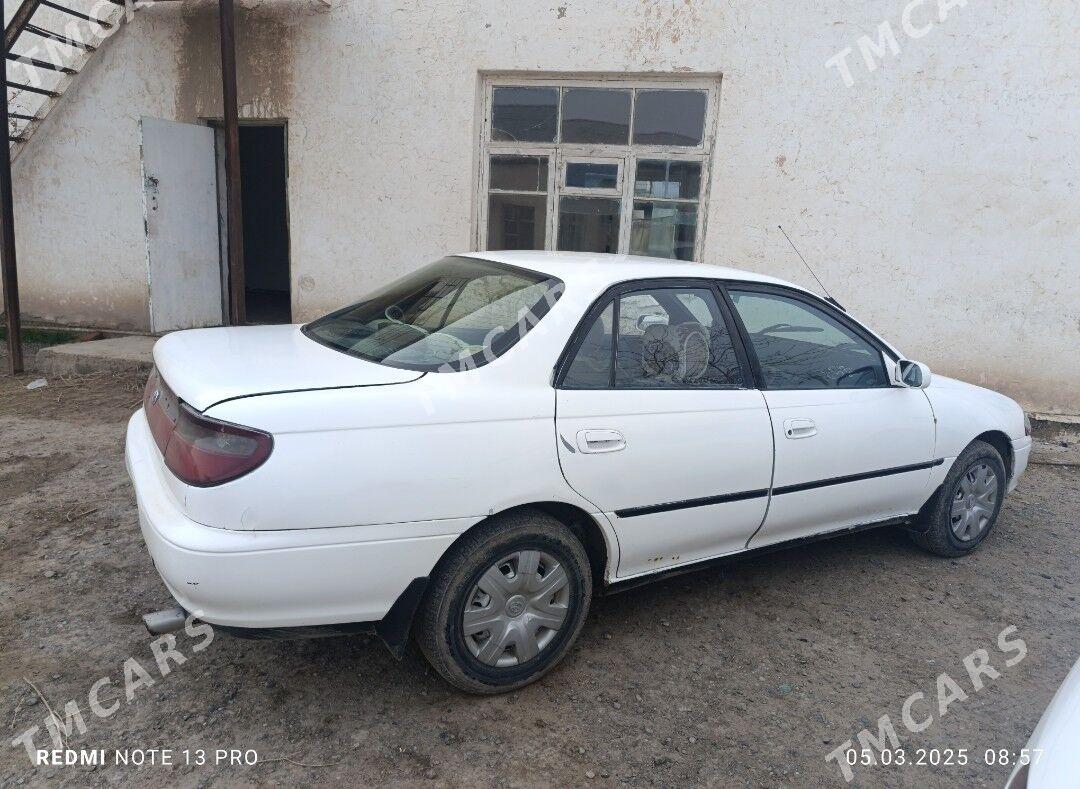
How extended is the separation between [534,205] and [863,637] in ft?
16.6

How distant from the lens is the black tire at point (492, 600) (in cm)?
244

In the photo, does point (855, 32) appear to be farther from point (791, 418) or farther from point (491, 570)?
point (491, 570)

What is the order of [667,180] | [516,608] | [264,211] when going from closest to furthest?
[516,608] → [667,180] → [264,211]

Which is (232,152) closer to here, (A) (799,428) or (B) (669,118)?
(B) (669,118)

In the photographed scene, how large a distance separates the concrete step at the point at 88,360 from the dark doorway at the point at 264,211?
15.3 feet

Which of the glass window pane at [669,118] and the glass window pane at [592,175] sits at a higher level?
the glass window pane at [669,118]

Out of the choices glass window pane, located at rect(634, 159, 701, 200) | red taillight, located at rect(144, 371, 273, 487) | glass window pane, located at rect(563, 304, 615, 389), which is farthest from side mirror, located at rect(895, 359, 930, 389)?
glass window pane, located at rect(634, 159, 701, 200)

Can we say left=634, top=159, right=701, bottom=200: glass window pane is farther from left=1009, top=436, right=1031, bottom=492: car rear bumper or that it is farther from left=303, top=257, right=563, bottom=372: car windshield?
left=303, top=257, right=563, bottom=372: car windshield

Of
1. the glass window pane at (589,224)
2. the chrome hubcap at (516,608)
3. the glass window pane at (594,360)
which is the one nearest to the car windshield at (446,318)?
the glass window pane at (594,360)

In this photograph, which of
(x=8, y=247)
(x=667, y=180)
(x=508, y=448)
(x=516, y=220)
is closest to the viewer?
(x=508, y=448)

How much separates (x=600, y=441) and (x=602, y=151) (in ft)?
16.1

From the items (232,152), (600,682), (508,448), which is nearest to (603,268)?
(508,448)

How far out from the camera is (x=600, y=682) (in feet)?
9.09

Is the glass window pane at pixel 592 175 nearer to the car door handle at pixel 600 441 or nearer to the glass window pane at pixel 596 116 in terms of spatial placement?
the glass window pane at pixel 596 116
